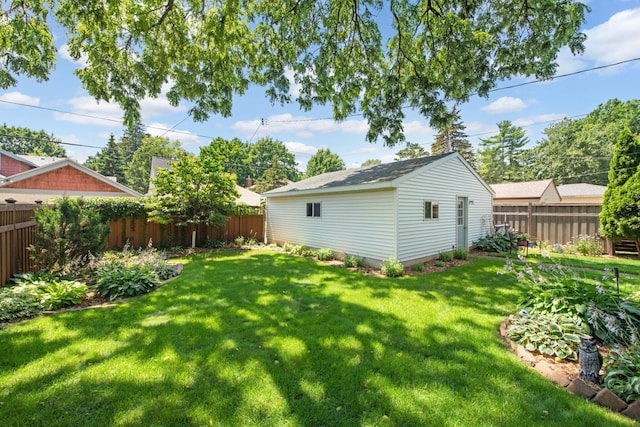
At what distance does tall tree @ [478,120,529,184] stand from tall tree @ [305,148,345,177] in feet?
71.4

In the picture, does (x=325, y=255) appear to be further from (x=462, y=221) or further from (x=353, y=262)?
(x=462, y=221)

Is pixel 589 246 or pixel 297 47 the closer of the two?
pixel 297 47

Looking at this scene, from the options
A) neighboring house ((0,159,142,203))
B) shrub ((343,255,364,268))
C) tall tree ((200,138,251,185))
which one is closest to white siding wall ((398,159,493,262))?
shrub ((343,255,364,268))

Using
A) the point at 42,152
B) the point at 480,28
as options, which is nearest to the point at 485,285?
the point at 480,28

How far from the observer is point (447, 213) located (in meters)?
9.12

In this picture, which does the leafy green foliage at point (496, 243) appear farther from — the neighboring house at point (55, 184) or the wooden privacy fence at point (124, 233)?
the neighboring house at point (55, 184)

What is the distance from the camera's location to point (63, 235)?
5320 millimetres

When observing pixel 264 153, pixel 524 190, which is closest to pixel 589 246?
pixel 524 190

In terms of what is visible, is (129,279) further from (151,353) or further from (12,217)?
(151,353)

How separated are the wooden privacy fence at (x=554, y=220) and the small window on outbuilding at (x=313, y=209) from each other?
8899 millimetres

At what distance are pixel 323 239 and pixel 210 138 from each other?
14895mm

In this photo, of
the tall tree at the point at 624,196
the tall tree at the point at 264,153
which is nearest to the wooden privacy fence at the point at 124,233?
the tall tree at the point at 624,196

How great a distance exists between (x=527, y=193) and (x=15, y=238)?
76.5 ft

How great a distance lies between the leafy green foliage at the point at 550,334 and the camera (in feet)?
9.62
